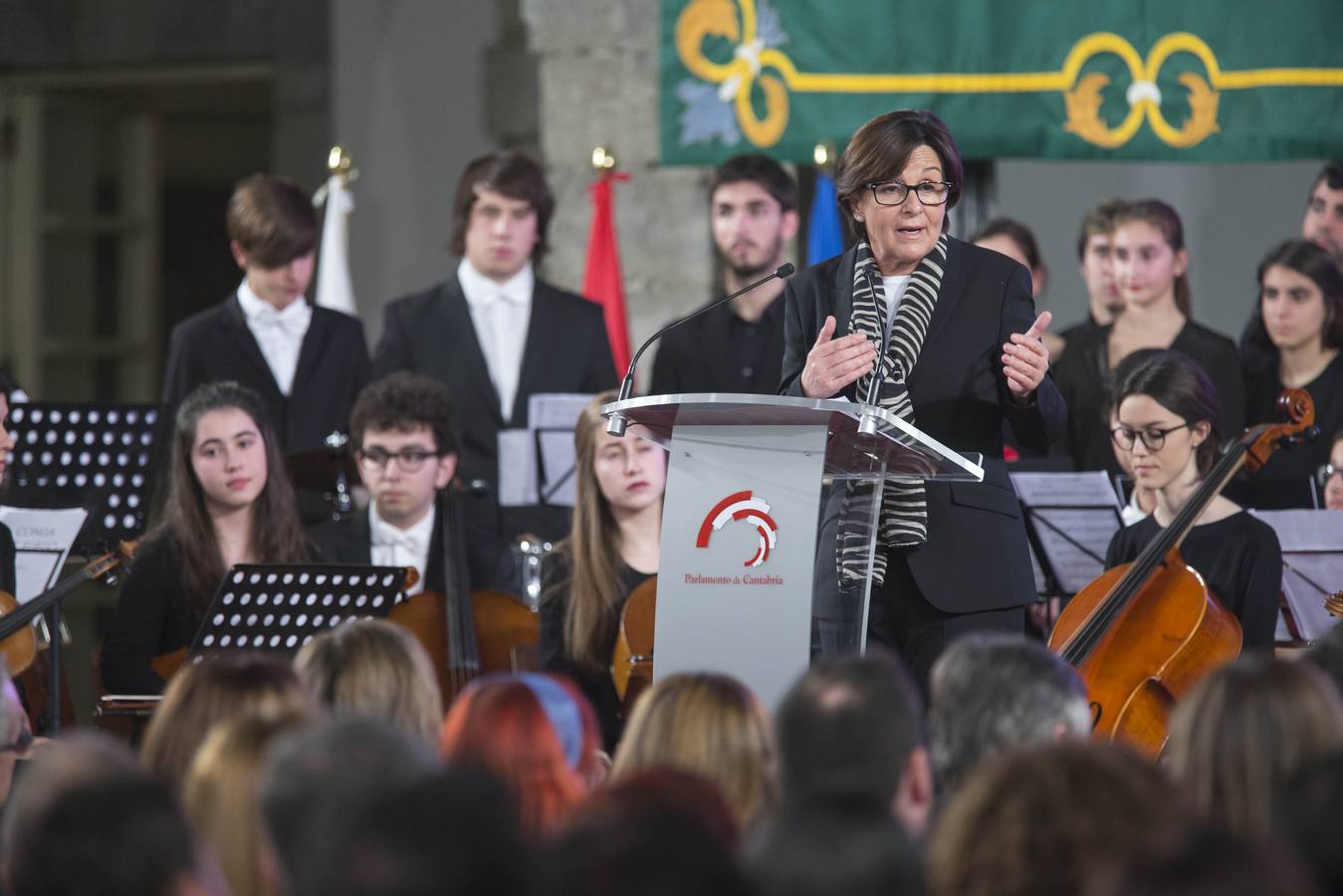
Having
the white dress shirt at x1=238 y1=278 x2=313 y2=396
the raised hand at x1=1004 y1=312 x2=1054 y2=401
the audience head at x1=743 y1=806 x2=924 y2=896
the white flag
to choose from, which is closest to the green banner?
the white flag

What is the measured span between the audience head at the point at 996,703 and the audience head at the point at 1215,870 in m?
0.76

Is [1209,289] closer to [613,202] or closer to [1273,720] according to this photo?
[613,202]

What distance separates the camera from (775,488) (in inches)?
120

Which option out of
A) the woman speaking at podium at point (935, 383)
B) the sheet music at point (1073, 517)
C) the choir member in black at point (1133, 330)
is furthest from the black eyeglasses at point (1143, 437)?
→ the woman speaking at podium at point (935, 383)

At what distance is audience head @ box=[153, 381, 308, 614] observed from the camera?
15.7 ft

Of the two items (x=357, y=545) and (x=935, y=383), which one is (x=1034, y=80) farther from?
(x=935, y=383)

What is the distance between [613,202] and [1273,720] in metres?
4.98

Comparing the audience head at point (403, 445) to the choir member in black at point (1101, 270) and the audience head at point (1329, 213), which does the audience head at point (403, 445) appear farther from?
the audience head at point (1329, 213)

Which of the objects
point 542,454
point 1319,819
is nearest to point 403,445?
point 542,454

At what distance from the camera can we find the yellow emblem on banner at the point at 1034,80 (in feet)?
20.7

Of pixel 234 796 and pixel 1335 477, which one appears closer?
pixel 234 796

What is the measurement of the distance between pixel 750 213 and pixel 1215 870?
4263mm

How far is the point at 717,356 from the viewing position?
5.59 meters

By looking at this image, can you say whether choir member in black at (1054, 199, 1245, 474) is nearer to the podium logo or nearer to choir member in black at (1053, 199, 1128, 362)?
choir member in black at (1053, 199, 1128, 362)
